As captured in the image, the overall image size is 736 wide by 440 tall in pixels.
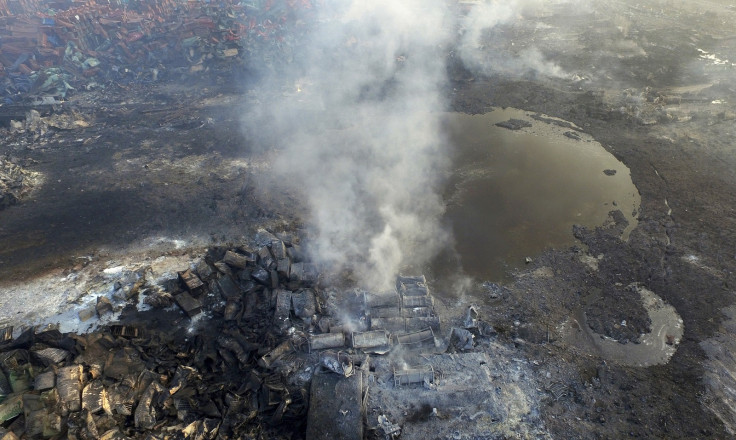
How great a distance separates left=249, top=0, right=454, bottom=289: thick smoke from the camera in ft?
38.9

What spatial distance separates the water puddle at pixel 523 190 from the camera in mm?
11906

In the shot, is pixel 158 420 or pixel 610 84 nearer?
pixel 158 420

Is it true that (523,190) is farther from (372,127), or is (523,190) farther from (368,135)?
(372,127)

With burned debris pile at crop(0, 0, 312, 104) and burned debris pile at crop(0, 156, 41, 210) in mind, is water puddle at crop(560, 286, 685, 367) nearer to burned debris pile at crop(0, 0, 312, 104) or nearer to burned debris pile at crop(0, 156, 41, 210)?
burned debris pile at crop(0, 156, 41, 210)

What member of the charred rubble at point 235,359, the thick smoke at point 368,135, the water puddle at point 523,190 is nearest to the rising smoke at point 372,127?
the thick smoke at point 368,135

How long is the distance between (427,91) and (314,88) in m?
6.39

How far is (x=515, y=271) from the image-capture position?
11055 millimetres

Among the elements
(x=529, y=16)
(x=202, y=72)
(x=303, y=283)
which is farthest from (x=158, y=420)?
(x=529, y=16)

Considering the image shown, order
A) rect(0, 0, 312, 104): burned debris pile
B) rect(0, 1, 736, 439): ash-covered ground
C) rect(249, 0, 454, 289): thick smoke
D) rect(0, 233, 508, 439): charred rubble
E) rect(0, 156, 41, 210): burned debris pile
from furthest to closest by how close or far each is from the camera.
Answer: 1. rect(0, 0, 312, 104): burned debris pile
2. rect(0, 156, 41, 210): burned debris pile
3. rect(249, 0, 454, 289): thick smoke
4. rect(0, 1, 736, 439): ash-covered ground
5. rect(0, 233, 508, 439): charred rubble

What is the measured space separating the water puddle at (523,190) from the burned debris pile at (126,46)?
14.7 meters

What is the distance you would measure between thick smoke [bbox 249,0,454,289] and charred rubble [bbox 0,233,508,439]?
1587 millimetres

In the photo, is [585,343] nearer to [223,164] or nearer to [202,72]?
[223,164]

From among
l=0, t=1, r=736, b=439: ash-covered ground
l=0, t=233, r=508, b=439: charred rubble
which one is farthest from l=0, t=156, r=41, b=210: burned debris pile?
l=0, t=233, r=508, b=439: charred rubble

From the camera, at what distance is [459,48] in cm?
2531
